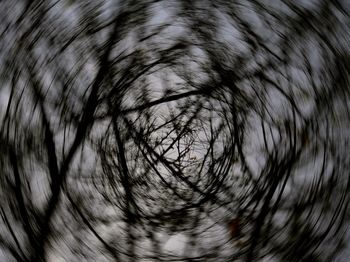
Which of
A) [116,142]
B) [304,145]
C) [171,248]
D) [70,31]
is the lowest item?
[171,248]

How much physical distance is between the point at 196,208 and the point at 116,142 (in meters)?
0.23

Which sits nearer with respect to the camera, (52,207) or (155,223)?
(52,207)

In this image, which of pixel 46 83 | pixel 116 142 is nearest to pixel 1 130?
pixel 46 83

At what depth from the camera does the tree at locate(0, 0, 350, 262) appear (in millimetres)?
638

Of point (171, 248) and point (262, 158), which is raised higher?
point (262, 158)

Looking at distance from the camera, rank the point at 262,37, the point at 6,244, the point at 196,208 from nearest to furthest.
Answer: the point at 6,244 < the point at 262,37 < the point at 196,208

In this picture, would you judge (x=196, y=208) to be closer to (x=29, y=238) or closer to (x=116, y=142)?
(x=116, y=142)

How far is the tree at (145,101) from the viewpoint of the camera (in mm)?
638

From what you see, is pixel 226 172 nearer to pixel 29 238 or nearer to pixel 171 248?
pixel 171 248

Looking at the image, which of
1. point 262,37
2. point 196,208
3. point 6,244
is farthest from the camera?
point 196,208

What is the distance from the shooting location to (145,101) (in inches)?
36.8

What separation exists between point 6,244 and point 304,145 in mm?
517

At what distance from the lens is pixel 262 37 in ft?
2.41

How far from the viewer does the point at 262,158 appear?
0.78 metres
